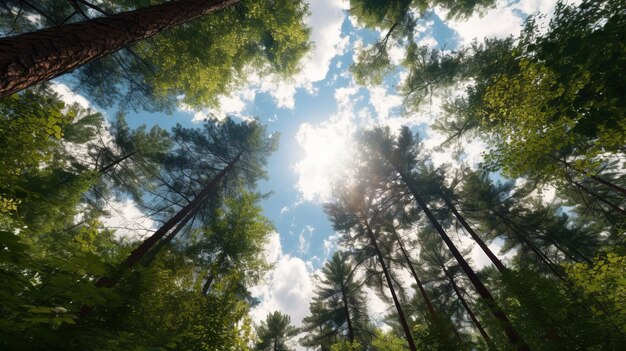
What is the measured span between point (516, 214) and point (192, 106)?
56.4 ft

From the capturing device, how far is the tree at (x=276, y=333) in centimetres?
2298

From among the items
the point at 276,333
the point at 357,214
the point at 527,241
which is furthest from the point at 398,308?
the point at 276,333

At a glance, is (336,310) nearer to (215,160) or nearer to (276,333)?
(276,333)

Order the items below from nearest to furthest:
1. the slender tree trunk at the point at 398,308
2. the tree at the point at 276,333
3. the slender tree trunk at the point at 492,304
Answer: the slender tree trunk at the point at 492,304
the slender tree trunk at the point at 398,308
the tree at the point at 276,333

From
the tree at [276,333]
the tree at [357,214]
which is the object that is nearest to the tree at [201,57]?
the tree at [357,214]

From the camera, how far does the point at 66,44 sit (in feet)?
7.52

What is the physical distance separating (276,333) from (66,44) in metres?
25.8

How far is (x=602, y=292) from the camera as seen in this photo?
6617 mm

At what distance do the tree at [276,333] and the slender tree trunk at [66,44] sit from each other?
2510 centimetres

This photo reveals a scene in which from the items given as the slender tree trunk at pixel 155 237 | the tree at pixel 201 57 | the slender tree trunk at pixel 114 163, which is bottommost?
the slender tree trunk at pixel 155 237

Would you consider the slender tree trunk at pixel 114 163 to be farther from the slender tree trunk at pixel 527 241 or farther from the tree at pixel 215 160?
the slender tree trunk at pixel 527 241

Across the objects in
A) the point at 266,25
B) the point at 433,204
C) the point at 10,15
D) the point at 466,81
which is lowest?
the point at 10,15

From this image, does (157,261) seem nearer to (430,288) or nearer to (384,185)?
(384,185)

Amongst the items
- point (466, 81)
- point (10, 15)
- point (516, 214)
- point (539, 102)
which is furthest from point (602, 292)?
point (10, 15)
